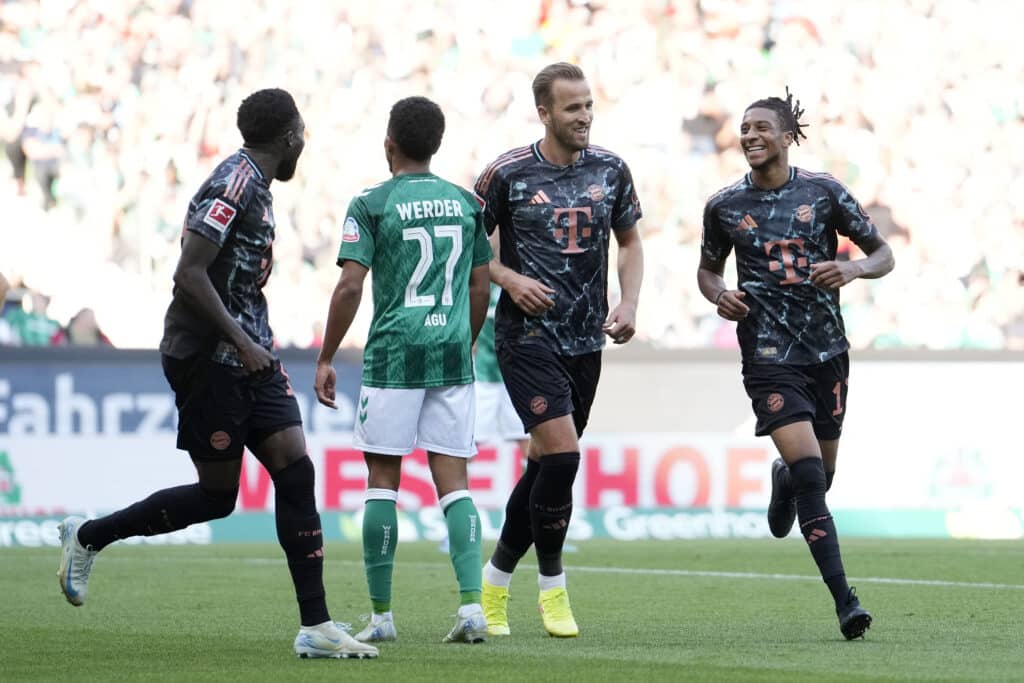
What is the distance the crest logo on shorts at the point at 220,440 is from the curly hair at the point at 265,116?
3.12ft

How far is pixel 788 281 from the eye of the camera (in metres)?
7.09

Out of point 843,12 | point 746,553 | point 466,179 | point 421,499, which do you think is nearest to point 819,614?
point 746,553

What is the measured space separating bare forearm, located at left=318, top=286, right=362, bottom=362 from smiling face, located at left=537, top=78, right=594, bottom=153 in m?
1.09

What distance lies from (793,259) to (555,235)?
932 mm

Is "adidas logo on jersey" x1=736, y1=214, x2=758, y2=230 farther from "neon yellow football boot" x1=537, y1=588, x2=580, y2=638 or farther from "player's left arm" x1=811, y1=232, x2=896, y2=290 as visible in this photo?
"neon yellow football boot" x1=537, y1=588, x2=580, y2=638

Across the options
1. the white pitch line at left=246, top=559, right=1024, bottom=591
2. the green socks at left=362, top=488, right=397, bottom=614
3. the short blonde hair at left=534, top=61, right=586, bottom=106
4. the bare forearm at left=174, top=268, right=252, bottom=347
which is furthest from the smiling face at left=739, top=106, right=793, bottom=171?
the white pitch line at left=246, top=559, right=1024, bottom=591

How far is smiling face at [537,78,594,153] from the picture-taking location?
6855 millimetres

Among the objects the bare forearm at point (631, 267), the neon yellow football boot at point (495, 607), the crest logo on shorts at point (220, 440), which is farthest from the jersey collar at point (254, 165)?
the neon yellow football boot at point (495, 607)

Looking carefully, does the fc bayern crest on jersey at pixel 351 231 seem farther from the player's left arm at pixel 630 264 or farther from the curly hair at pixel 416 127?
the player's left arm at pixel 630 264

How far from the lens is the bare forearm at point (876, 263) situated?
23.0 ft

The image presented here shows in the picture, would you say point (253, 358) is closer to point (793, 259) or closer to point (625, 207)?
point (625, 207)

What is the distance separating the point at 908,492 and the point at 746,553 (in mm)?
2769

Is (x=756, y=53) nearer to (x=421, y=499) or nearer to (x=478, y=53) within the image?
(x=478, y=53)

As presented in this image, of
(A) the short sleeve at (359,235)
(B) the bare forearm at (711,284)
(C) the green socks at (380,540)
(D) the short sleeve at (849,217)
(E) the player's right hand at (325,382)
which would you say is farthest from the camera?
(B) the bare forearm at (711,284)
